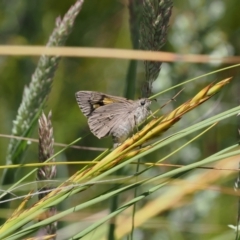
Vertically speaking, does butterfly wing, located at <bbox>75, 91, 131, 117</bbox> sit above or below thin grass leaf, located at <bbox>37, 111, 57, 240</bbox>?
above

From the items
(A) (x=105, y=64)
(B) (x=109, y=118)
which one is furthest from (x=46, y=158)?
(A) (x=105, y=64)

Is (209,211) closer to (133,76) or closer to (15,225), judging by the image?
(133,76)

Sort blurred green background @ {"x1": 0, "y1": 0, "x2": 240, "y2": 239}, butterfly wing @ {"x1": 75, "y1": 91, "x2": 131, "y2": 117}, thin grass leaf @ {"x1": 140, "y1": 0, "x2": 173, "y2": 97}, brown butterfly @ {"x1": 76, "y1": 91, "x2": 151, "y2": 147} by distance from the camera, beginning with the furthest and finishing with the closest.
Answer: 1. blurred green background @ {"x1": 0, "y1": 0, "x2": 240, "y2": 239}
2. butterfly wing @ {"x1": 75, "y1": 91, "x2": 131, "y2": 117}
3. brown butterfly @ {"x1": 76, "y1": 91, "x2": 151, "y2": 147}
4. thin grass leaf @ {"x1": 140, "y1": 0, "x2": 173, "y2": 97}

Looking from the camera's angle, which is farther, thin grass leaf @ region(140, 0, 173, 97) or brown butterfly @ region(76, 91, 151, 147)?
brown butterfly @ region(76, 91, 151, 147)

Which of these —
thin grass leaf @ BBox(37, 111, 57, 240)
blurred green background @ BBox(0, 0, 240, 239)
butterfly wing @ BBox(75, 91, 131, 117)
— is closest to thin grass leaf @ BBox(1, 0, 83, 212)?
butterfly wing @ BBox(75, 91, 131, 117)

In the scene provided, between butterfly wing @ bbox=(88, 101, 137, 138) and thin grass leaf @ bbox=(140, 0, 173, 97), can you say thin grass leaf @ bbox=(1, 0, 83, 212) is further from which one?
thin grass leaf @ bbox=(140, 0, 173, 97)

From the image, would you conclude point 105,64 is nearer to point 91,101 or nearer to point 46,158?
point 91,101

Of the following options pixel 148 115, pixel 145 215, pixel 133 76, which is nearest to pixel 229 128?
pixel 145 215
